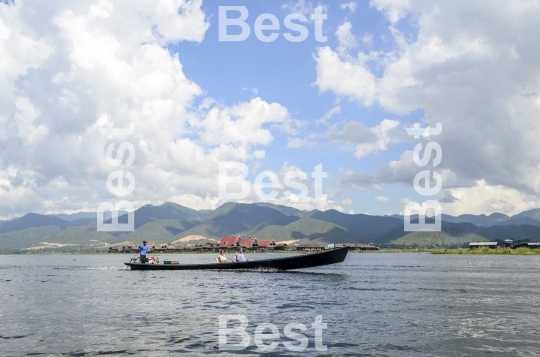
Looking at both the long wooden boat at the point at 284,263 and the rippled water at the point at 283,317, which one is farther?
the long wooden boat at the point at 284,263

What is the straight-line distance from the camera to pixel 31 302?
30.7 meters

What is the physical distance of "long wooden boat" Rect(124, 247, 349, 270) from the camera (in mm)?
47938

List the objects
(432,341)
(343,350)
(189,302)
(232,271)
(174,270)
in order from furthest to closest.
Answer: (174,270)
(232,271)
(189,302)
(432,341)
(343,350)

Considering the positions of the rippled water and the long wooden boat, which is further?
the long wooden boat

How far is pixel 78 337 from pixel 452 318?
17.6 m

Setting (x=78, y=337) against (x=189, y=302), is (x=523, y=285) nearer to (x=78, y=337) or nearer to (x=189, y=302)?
(x=189, y=302)

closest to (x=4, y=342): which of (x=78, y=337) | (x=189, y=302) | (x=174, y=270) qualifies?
(x=78, y=337)

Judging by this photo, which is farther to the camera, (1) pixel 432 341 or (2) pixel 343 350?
(1) pixel 432 341

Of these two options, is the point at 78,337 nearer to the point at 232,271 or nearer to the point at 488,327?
the point at 488,327

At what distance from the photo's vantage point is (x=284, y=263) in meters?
A: 52.5

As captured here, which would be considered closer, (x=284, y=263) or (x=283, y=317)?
(x=283, y=317)

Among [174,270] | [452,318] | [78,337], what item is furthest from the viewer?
[174,270]

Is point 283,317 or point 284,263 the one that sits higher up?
point 283,317

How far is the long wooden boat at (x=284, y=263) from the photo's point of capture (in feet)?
157
